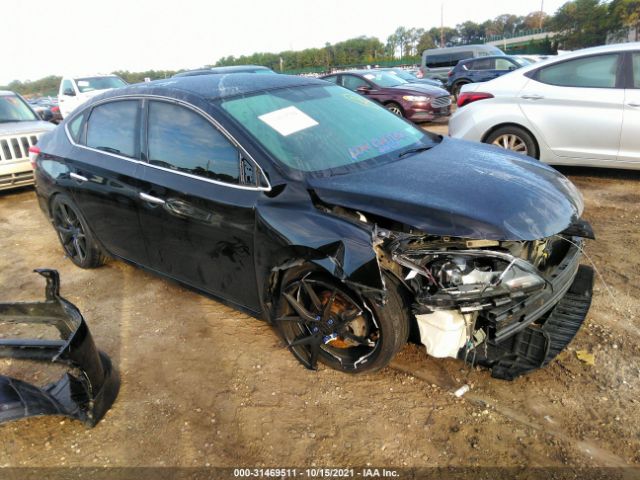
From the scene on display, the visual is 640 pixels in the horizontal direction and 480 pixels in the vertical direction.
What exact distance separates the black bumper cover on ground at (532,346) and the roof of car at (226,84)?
7.36ft

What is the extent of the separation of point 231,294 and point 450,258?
1467 mm

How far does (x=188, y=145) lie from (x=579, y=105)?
474cm

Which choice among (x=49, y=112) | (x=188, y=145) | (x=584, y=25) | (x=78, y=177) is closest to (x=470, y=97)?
(x=188, y=145)

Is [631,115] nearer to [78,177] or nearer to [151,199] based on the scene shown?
[151,199]

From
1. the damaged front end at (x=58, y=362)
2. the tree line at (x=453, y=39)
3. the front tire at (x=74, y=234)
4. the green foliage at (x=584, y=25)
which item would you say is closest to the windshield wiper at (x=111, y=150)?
the front tire at (x=74, y=234)

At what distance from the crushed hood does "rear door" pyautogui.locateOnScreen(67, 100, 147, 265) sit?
1.59 metres

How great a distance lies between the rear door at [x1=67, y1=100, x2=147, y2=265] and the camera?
3445mm

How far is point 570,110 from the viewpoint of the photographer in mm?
5586

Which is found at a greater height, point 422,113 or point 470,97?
point 470,97

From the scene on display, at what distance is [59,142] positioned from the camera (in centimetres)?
423

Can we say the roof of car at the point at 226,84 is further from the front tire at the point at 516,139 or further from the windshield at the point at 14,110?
the windshield at the point at 14,110

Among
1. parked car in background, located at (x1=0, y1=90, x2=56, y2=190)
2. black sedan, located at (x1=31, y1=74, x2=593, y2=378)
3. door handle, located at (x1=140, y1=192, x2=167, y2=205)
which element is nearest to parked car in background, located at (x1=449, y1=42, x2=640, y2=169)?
black sedan, located at (x1=31, y1=74, x2=593, y2=378)

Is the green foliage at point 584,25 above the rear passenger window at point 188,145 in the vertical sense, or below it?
above

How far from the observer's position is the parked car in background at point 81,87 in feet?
46.2
